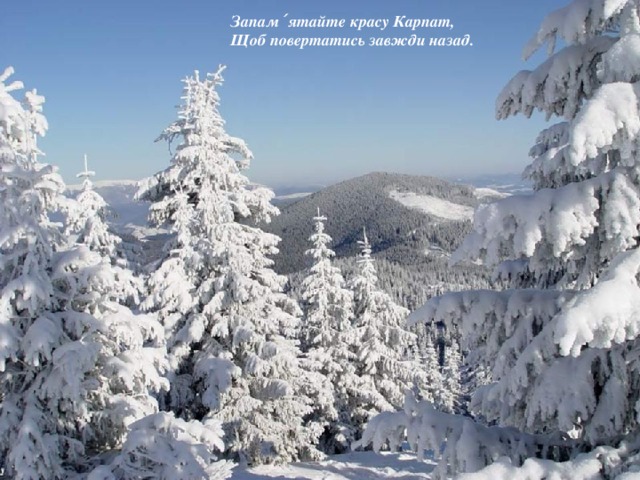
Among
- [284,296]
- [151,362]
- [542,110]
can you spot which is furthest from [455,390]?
[542,110]

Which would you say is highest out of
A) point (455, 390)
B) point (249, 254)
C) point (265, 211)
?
point (265, 211)

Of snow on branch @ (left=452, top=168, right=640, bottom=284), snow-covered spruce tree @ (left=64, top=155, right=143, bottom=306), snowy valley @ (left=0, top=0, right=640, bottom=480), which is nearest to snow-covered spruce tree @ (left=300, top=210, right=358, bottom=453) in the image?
snowy valley @ (left=0, top=0, right=640, bottom=480)

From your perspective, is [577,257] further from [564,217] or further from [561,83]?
[561,83]

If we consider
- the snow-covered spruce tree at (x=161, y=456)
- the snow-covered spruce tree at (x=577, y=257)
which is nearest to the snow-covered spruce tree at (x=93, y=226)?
the snow-covered spruce tree at (x=161, y=456)

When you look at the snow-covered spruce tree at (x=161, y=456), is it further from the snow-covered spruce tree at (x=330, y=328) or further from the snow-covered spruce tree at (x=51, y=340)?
the snow-covered spruce tree at (x=330, y=328)

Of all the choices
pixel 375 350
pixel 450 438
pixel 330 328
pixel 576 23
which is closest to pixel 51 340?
pixel 450 438

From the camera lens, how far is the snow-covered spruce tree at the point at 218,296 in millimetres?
15000

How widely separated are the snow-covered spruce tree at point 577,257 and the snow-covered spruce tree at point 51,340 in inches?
237

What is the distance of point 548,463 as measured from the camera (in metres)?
3.79

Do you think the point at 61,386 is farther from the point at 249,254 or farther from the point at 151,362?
the point at 249,254

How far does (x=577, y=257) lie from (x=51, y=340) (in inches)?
292

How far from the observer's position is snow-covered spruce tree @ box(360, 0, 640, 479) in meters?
3.36

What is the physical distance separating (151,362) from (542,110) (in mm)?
7515

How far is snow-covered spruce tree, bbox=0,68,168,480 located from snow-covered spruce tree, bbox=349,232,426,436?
614 inches
